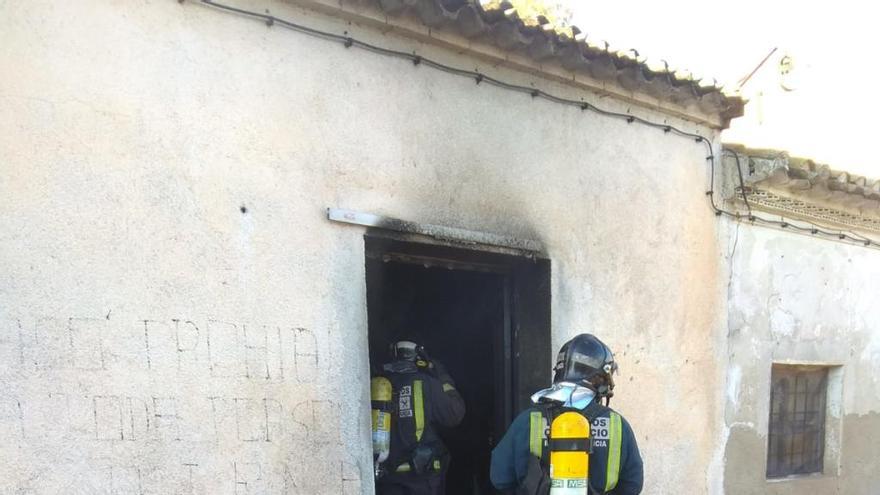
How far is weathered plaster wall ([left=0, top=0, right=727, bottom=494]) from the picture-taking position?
307cm

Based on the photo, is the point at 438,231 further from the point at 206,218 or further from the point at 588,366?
the point at 206,218

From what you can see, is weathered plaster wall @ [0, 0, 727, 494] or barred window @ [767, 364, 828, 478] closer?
weathered plaster wall @ [0, 0, 727, 494]

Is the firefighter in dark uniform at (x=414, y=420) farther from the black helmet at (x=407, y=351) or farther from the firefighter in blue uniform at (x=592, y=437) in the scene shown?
the firefighter in blue uniform at (x=592, y=437)

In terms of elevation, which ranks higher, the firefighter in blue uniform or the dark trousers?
the firefighter in blue uniform

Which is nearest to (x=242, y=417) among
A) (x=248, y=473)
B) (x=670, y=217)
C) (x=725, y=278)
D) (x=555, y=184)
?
(x=248, y=473)

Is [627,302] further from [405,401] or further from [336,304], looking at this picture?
[336,304]

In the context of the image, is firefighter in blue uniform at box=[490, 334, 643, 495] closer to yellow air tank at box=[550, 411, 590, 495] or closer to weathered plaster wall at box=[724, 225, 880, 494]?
yellow air tank at box=[550, 411, 590, 495]

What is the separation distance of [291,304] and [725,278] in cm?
410

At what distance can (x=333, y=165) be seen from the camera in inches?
158

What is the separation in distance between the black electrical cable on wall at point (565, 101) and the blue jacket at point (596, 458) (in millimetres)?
2202

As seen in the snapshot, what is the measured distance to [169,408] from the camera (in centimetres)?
Answer: 336

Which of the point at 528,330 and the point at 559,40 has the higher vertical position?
the point at 559,40

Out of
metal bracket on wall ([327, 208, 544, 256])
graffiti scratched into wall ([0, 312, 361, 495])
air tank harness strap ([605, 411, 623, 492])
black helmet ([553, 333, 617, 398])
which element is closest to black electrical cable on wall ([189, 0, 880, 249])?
metal bracket on wall ([327, 208, 544, 256])

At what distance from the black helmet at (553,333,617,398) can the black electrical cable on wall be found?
1.91 m
